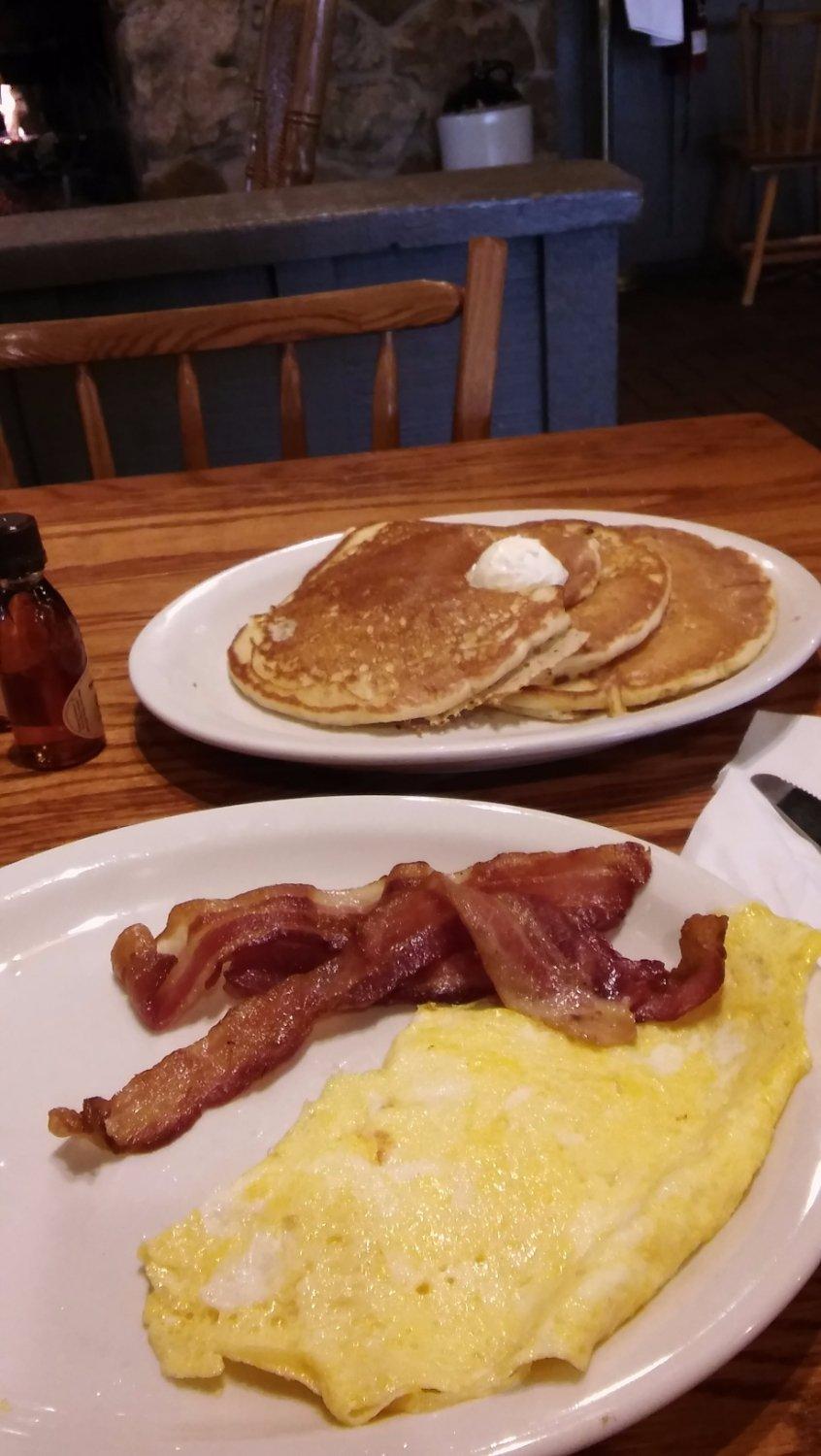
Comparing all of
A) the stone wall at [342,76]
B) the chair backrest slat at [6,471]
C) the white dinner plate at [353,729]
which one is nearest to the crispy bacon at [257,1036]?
the white dinner plate at [353,729]

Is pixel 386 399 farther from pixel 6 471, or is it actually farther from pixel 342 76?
pixel 342 76

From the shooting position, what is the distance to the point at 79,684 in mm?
987

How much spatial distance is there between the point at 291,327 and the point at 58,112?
5132mm

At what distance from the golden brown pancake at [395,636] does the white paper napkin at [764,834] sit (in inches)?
7.7

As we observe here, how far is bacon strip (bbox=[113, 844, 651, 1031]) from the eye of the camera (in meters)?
0.71

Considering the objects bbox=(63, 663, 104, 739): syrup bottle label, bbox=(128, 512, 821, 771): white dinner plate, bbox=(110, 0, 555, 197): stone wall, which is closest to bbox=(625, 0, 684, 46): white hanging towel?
bbox=(110, 0, 555, 197): stone wall

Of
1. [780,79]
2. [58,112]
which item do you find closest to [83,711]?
[58,112]

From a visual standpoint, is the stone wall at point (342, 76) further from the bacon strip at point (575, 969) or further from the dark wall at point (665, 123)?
the bacon strip at point (575, 969)

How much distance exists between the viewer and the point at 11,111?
5812mm

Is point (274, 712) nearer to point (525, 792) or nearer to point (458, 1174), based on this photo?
point (525, 792)

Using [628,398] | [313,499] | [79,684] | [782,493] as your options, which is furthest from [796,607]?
[628,398]

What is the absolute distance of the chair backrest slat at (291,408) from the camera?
1960 mm

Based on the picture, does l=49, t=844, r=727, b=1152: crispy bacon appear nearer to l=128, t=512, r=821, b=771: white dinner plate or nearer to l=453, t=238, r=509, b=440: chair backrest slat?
l=128, t=512, r=821, b=771: white dinner plate

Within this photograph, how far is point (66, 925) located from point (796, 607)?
714 millimetres
